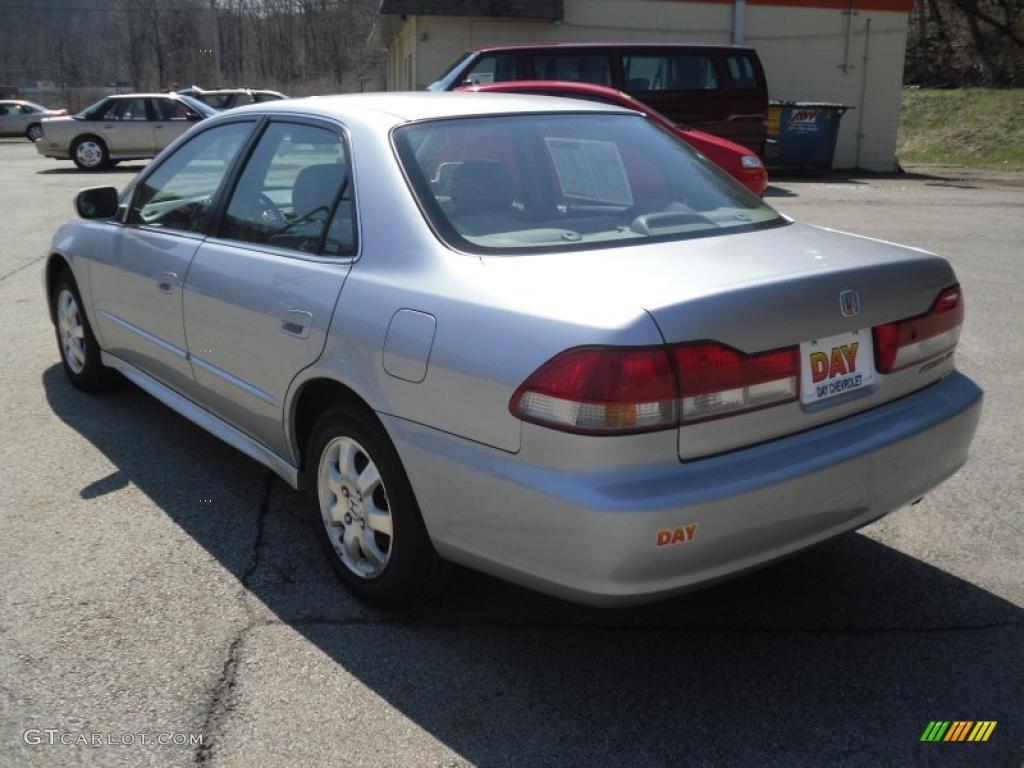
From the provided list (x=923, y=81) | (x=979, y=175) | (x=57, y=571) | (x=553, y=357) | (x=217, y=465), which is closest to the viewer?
(x=553, y=357)

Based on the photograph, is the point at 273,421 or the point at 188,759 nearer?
the point at 188,759

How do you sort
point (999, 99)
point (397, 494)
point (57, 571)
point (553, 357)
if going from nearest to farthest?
1. point (553, 357)
2. point (397, 494)
3. point (57, 571)
4. point (999, 99)

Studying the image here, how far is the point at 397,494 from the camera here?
3117 millimetres

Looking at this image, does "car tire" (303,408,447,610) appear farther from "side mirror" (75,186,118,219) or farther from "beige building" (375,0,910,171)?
"beige building" (375,0,910,171)

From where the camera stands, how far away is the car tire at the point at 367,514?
3.13m

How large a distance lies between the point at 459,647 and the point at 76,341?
3.52 meters

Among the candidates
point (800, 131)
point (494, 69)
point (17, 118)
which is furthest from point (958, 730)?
point (17, 118)

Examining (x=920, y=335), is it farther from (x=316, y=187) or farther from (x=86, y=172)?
(x=86, y=172)

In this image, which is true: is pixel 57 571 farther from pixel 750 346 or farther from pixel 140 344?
pixel 750 346

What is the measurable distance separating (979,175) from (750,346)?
21.3 metres

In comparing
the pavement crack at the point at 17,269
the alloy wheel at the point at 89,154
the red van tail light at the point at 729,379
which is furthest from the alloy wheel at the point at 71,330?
the alloy wheel at the point at 89,154

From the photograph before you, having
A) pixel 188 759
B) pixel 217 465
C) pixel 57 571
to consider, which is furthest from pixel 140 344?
pixel 188 759

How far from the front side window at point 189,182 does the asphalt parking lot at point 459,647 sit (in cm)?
113

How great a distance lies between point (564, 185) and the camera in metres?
3.71
